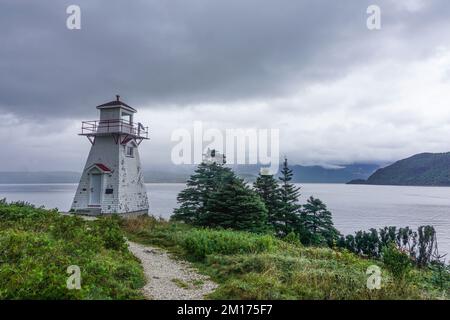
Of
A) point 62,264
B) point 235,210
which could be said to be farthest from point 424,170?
point 62,264

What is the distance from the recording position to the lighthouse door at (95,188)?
24984mm

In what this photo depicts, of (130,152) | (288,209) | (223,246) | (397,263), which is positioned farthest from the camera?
(288,209)

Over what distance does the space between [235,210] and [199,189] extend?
7358 mm

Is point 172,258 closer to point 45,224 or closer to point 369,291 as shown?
point 45,224

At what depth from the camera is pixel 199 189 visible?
94.4 ft

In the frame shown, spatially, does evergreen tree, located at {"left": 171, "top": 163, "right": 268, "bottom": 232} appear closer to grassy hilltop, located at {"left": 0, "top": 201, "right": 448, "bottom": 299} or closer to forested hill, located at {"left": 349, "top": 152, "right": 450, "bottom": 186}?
grassy hilltop, located at {"left": 0, "top": 201, "right": 448, "bottom": 299}

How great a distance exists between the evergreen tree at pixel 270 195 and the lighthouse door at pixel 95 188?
1567cm

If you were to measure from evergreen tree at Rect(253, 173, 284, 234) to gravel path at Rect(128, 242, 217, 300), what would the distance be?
2071 centimetres

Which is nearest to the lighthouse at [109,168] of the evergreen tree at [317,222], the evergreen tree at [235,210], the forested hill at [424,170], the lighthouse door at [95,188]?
the lighthouse door at [95,188]

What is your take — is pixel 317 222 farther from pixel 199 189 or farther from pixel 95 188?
pixel 95 188

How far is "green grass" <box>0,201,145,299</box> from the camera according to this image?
21.0 ft
